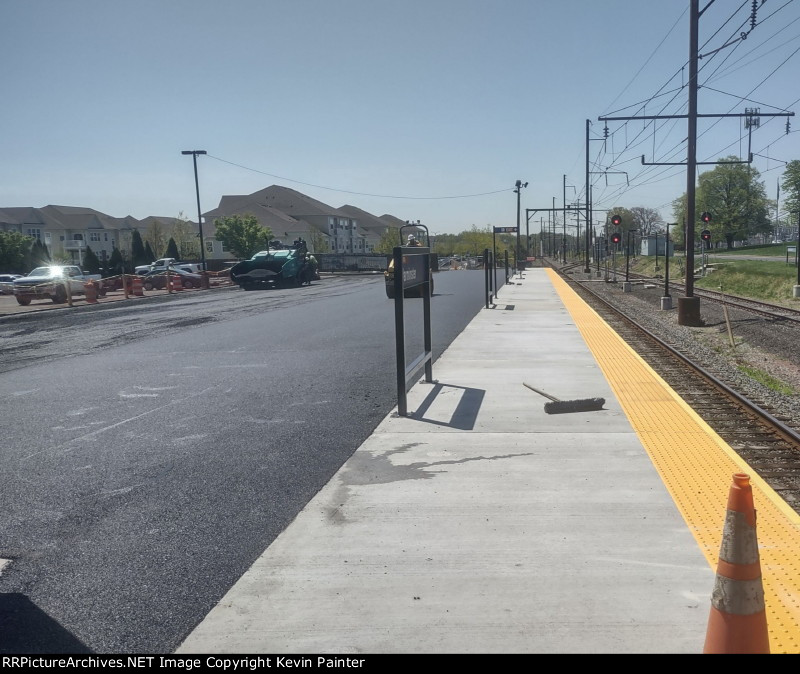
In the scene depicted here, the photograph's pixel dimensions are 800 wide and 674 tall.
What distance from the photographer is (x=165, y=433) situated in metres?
6.94

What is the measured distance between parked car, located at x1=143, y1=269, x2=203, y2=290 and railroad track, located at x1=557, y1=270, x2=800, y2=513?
30.3 m

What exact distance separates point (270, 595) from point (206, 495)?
179 cm

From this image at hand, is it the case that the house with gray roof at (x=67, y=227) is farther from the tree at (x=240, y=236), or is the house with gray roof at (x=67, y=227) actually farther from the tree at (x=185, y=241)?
the tree at (x=240, y=236)

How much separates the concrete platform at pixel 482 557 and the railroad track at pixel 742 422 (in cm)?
99

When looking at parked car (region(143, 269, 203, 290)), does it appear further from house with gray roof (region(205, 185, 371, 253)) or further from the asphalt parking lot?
house with gray roof (region(205, 185, 371, 253))

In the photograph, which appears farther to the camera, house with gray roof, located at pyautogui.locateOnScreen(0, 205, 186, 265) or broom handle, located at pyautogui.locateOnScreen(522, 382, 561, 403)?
house with gray roof, located at pyautogui.locateOnScreen(0, 205, 186, 265)

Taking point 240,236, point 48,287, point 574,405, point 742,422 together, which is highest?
point 240,236

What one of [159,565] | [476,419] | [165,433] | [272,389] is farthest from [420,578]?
[272,389]

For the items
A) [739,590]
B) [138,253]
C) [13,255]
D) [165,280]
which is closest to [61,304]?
[165,280]

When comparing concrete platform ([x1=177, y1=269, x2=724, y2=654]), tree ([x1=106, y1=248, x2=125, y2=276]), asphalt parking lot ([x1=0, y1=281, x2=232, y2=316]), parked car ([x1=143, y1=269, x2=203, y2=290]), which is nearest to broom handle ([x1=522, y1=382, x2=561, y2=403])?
concrete platform ([x1=177, y1=269, x2=724, y2=654])

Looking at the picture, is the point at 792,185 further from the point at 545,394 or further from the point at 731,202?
the point at 545,394

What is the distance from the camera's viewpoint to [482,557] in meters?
3.85

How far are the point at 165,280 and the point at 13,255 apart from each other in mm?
34874

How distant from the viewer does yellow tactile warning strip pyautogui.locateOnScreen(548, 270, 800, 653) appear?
10.8 ft
